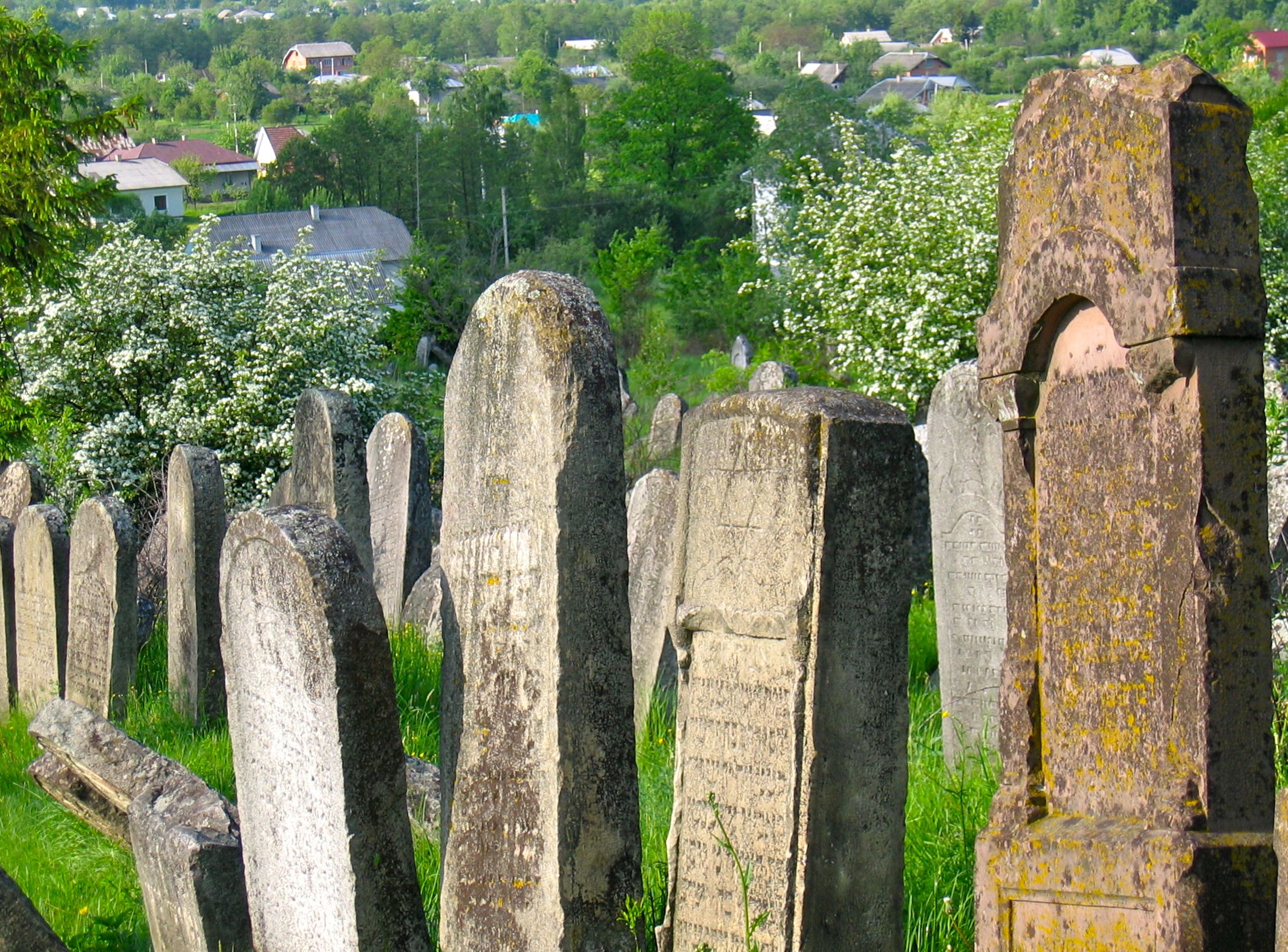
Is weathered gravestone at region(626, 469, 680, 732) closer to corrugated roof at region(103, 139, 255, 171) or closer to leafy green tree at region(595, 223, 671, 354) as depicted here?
leafy green tree at region(595, 223, 671, 354)

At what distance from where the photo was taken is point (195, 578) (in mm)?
8445

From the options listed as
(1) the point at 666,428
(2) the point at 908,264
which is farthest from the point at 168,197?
(2) the point at 908,264

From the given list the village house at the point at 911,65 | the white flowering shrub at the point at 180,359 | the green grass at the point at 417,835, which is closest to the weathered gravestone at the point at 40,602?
the green grass at the point at 417,835

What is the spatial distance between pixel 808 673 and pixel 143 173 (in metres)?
81.2

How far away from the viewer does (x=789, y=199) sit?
126 ft

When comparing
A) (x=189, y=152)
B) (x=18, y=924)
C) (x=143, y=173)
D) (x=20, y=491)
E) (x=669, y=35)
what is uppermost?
(x=669, y=35)

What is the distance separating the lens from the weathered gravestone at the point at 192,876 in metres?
5.22

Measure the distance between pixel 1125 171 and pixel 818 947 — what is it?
2395 millimetres

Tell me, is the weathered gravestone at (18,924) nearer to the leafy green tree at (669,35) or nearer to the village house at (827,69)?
the leafy green tree at (669,35)

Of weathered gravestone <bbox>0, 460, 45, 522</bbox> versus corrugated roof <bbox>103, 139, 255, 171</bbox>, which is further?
corrugated roof <bbox>103, 139, 255, 171</bbox>

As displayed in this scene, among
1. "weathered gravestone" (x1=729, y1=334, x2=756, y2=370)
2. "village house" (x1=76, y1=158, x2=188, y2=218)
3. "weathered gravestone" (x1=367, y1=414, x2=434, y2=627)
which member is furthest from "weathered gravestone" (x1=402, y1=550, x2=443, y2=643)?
"village house" (x1=76, y1=158, x2=188, y2=218)

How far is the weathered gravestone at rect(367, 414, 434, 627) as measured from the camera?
11.3 metres

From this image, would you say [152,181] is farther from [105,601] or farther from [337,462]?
[105,601]

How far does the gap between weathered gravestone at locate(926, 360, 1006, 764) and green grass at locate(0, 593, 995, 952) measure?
0.27 m
